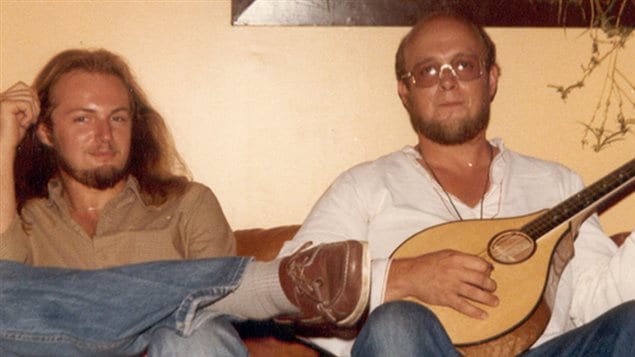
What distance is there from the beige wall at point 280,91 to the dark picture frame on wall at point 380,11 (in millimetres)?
33

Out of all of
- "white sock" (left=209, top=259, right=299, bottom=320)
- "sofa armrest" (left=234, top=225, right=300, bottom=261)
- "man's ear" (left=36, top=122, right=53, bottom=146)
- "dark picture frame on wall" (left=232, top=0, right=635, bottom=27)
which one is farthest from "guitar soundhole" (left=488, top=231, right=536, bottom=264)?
"man's ear" (left=36, top=122, right=53, bottom=146)

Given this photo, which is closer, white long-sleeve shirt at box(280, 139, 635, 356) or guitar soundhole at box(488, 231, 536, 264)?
guitar soundhole at box(488, 231, 536, 264)

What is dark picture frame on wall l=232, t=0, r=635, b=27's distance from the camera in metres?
2.90

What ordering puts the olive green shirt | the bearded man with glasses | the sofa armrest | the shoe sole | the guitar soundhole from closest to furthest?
the shoe sole
the bearded man with glasses
the guitar soundhole
the olive green shirt
the sofa armrest

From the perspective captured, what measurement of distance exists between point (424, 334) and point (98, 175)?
1.19 metres

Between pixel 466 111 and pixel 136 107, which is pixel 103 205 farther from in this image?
pixel 466 111

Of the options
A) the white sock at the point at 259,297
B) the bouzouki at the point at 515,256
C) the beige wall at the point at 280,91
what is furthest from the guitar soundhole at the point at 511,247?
the beige wall at the point at 280,91

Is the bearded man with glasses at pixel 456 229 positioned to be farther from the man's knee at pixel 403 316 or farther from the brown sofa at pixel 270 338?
the brown sofa at pixel 270 338

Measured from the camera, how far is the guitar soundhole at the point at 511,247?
2160 mm

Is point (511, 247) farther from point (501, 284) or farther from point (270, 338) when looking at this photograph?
point (270, 338)

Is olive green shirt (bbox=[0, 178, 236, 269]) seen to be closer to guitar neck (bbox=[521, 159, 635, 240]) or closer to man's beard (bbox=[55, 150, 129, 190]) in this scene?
man's beard (bbox=[55, 150, 129, 190])

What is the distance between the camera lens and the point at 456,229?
2252mm

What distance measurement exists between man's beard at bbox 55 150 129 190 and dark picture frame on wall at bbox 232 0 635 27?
0.64m

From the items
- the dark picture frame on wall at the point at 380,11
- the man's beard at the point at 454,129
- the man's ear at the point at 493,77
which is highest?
the dark picture frame on wall at the point at 380,11
